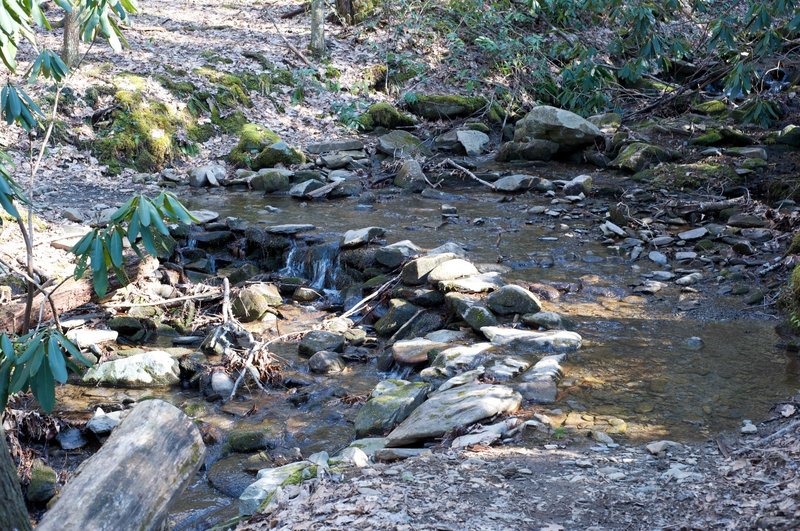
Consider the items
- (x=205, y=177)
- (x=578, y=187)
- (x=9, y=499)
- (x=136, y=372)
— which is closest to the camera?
(x=9, y=499)

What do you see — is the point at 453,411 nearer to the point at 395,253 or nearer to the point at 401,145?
the point at 395,253

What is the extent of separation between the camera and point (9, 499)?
2943 millimetres

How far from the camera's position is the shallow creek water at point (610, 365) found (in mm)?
4941

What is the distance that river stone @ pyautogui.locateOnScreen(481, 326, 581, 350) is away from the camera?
6.13 m

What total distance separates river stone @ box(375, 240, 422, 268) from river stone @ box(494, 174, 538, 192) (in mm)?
3327

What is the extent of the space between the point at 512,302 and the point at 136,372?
332 cm

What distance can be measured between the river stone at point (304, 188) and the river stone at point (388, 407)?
6070 mm

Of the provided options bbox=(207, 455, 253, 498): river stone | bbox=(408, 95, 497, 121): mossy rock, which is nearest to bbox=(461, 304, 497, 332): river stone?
bbox=(207, 455, 253, 498): river stone

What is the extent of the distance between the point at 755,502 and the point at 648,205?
7.30 meters

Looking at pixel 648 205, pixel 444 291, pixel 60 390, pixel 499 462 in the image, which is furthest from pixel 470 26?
pixel 499 462

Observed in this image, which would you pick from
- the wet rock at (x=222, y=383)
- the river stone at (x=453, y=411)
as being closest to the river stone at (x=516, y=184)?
the wet rock at (x=222, y=383)

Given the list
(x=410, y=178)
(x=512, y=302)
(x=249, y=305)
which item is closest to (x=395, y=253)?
(x=249, y=305)

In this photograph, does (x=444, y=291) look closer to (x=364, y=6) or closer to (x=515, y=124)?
(x=515, y=124)

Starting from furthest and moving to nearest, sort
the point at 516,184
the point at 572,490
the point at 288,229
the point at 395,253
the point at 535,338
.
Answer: the point at 516,184 < the point at 288,229 < the point at 395,253 < the point at 535,338 < the point at 572,490
